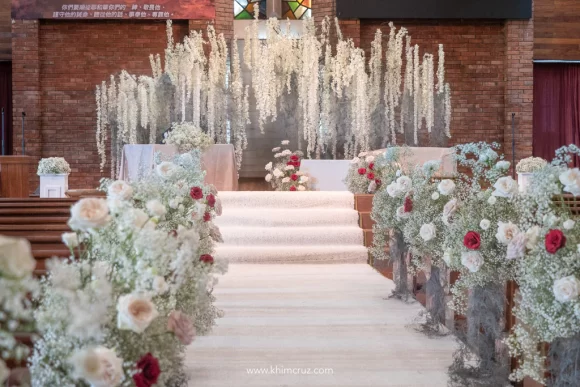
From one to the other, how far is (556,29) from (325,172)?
5.44m

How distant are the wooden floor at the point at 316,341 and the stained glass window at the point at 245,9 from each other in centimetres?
740

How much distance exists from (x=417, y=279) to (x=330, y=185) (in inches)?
162

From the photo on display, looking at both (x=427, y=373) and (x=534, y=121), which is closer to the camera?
(x=427, y=373)

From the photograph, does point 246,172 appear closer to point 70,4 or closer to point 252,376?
point 70,4

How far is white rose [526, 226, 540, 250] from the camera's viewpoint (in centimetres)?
245

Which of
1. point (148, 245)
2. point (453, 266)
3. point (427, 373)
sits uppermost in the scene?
point (148, 245)

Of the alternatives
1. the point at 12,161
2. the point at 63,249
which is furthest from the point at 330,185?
the point at 63,249

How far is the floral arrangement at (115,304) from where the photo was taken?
1.45 m

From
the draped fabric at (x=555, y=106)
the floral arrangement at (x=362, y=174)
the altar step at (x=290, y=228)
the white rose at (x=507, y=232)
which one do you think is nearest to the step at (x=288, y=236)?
the altar step at (x=290, y=228)

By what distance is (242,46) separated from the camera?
37.3 feet

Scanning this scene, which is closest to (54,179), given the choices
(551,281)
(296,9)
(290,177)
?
(290,177)

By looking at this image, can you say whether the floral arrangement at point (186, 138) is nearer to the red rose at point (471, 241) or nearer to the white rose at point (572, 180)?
the red rose at point (471, 241)

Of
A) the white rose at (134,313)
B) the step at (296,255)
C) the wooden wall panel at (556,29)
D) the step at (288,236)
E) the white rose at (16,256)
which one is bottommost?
the step at (296,255)

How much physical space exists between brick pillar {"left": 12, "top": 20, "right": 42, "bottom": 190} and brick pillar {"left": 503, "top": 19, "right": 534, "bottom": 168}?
24.5 ft
